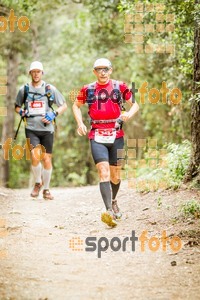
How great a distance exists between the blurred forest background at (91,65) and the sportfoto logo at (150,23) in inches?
5.8

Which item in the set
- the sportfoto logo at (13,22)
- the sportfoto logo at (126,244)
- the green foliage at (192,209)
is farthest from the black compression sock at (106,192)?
the sportfoto logo at (13,22)

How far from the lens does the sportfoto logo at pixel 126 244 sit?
6.42 metres

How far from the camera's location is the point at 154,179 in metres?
10.6

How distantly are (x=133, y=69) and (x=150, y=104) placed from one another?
1.52 meters

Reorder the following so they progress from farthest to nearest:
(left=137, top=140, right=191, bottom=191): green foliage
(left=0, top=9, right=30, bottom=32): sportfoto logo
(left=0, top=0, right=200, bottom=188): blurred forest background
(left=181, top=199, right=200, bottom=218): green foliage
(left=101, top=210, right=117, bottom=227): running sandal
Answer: (left=0, top=9, right=30, bottom=32): sportfoto logo → (left=0, top=0, right=200, bottom=188): blurred forest background → (left=137, top=140, right=191, bottom=191): green foliage → (left=181, top=199, right=200, bottom=218): green foliage → (left=101, top=210, right=117, bottom=227): running sandal

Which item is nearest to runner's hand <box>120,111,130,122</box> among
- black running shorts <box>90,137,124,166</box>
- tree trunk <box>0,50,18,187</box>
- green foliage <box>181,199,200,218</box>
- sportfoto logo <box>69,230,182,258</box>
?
black running shorts <box>90,137,124,166</box>

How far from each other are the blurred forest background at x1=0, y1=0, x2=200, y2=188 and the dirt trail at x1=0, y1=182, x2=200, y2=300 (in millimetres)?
1745

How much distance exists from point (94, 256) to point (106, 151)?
2079mm

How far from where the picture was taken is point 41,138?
33.4 feet

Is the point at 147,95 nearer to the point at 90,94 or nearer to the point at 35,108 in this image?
the point at 35,108

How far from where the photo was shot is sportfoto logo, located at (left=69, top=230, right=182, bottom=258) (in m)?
6.42

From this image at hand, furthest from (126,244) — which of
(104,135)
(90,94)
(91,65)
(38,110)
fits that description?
(91,65)

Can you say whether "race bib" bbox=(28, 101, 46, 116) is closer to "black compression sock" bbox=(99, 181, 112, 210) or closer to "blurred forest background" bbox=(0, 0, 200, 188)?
"blurred forest background" bbox=(0, 0, 200, 188)

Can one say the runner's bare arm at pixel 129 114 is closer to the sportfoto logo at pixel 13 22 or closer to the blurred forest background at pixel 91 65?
the blurred forest background at pixel 91 65
